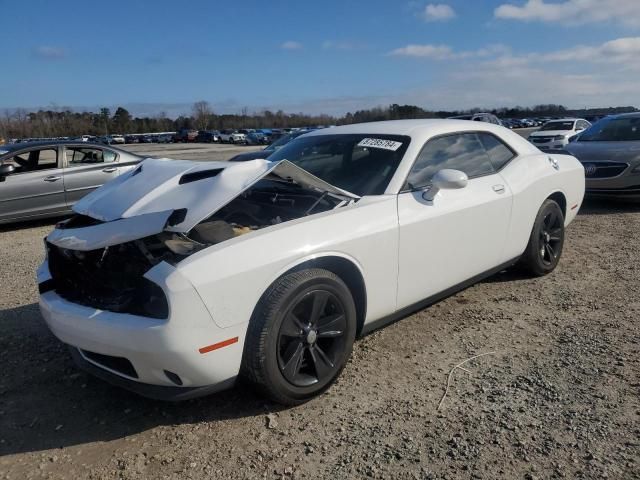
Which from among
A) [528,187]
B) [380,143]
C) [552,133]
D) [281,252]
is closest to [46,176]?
[380,143]

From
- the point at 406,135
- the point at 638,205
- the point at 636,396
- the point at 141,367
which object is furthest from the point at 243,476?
the point at 638,205

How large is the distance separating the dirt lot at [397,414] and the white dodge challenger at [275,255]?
0.95 ft

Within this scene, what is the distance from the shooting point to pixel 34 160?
820 cm

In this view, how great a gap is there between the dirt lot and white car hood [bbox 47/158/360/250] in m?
0.99

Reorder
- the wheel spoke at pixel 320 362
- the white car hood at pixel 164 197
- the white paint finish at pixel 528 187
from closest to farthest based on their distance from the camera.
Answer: the white car hood at pixel 164 197 < the wheel spoke at pixel 320 362 < the white paint finish at pixel 528 187

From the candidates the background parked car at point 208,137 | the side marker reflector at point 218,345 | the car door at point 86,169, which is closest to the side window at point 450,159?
the side marker reflector at point 218,345

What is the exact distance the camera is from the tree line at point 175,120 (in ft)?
228

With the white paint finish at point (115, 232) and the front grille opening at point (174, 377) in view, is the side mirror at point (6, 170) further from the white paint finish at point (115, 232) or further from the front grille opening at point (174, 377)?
the front grille opening at point (174, 377)

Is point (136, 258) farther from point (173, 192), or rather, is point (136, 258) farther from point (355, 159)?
point (355, 159)

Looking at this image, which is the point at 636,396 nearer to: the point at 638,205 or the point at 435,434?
the point at 435,434

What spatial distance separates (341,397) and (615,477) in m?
1.37

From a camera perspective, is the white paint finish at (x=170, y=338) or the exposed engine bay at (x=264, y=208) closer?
the white paint finish at (x=170, y=338)

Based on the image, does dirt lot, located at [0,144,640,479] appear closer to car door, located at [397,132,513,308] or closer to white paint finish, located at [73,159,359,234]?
car door, located at [397,132,513,308]

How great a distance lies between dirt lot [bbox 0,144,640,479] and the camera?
237 cm
